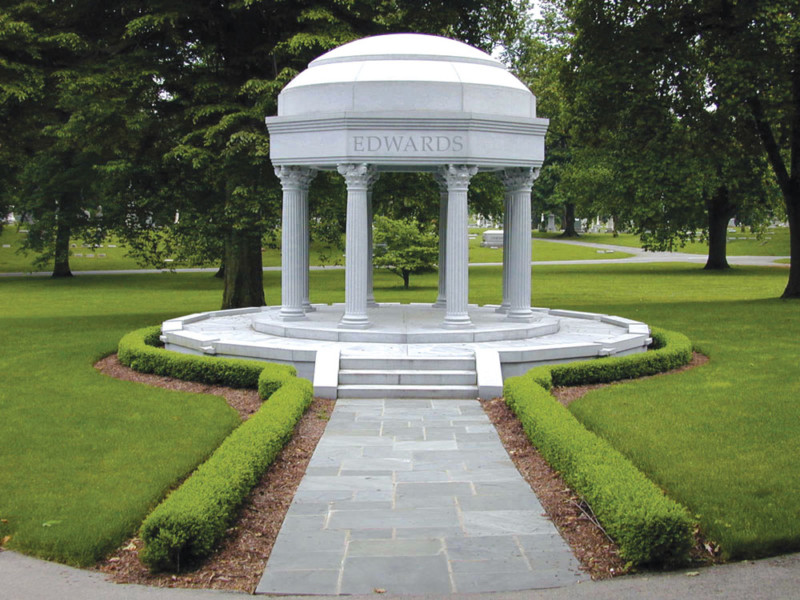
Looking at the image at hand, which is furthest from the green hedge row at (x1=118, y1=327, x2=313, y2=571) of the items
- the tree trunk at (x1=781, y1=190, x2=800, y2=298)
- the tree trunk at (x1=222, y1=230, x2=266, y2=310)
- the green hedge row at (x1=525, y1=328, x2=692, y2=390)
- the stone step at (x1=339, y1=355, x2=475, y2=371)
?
the tree trunk at (x1=781, y1=190, x2=800, y2=298)

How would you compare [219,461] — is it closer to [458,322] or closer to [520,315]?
[458,322]

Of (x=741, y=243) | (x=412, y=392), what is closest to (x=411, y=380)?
(x=412, y=392)

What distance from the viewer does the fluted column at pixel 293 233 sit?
837 inches

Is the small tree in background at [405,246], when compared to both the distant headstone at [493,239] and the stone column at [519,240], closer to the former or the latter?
the stone column at [519,240]

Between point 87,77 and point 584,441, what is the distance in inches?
833

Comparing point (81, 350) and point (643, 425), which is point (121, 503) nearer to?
point (643, 425)

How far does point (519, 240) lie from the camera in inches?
851

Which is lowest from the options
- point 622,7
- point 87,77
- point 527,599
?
point 527,599

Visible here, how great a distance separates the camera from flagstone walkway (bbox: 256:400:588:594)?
8188 mm

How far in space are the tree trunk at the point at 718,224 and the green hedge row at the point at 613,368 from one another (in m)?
34.4

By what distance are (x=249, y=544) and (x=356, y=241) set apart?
1128 centimetres

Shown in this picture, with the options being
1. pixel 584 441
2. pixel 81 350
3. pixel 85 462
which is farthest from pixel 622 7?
pixel 85 462

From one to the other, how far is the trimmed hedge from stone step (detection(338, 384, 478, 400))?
1223mm

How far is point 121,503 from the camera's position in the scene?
981 cm
